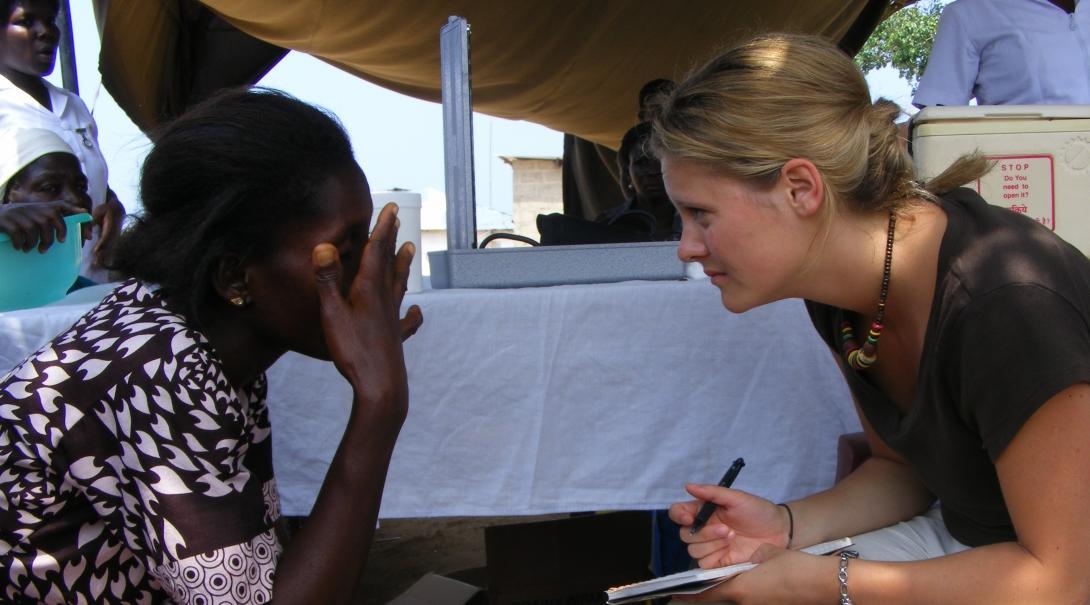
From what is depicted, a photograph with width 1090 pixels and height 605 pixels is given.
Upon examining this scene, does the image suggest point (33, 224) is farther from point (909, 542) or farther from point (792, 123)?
point (909, 542)

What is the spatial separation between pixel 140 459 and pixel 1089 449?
0.97 meters

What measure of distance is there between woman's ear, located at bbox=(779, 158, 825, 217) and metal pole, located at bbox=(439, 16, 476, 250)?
78cm

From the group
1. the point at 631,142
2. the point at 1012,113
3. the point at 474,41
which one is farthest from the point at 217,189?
the point at 474,41

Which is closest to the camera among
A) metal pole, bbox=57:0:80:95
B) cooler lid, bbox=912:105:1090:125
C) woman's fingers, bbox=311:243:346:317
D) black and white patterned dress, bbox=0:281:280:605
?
black and white patterned dress, bbox=0:281:280:605

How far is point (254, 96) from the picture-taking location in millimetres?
964

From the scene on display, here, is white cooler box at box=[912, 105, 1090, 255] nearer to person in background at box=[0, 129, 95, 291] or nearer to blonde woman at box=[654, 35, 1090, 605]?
blonde woman at box=[654, 35, 1090, 605]

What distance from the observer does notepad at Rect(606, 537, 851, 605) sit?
1.02 meters

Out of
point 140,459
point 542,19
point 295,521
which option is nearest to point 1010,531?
point 140,459

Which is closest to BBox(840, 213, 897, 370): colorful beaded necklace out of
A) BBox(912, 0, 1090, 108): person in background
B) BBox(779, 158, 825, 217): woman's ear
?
BBox(779, 158, 825, 217): woman's ear

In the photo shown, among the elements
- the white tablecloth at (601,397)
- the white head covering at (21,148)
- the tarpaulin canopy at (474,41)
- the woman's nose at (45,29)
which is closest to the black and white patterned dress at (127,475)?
the white tablecloth at (601,397)

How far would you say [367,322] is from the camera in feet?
3.06

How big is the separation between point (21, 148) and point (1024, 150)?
2299 millimetres

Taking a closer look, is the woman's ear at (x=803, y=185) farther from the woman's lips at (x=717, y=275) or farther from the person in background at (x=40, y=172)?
the person in background at (x=40, y=172)

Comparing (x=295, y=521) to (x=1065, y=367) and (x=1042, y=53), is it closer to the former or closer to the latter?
(x=1065, y=367)
